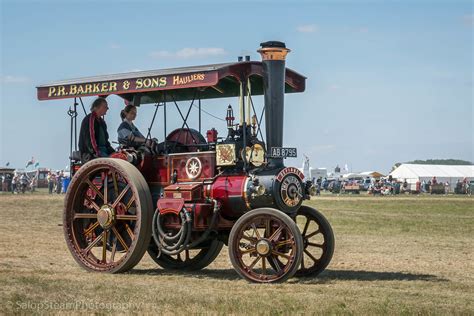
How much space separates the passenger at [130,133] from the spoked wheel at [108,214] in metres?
0.48

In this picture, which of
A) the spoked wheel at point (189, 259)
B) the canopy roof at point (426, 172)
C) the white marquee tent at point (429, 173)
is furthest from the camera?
the canopy roof at point (426, 172)

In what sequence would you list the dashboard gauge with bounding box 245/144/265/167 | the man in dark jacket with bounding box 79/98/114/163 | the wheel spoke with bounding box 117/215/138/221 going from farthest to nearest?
the man in dark jacket with bounding box 79/98/114/163, the wheel spoke with bounding box 117/215/138/221, the dashboard gauge with bounding box 245/144/265/167

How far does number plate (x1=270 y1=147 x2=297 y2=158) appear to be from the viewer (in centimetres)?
1113

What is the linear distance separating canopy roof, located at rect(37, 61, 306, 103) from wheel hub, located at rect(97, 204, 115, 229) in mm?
1621

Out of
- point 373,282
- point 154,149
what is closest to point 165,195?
point 154,149

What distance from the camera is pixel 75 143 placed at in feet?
42.1

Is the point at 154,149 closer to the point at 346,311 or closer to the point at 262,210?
the point at 262,210

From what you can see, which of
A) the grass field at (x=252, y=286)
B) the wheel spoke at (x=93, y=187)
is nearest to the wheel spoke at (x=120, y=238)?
the grass field at (x=252, y=286)

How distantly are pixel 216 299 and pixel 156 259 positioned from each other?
4.06 metres

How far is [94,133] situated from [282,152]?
289 centimetres

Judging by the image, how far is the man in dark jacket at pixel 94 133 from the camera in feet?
40.4

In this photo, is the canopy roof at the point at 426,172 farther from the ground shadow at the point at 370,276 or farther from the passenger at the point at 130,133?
the passenger at the point at 130,133

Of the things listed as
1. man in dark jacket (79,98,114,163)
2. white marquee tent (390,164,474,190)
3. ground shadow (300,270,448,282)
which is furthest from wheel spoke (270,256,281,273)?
white marquee tent (390,164,474,190)

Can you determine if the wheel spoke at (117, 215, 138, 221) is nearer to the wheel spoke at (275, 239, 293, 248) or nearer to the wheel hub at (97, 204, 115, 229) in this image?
the wheel hub at (97, 204, 115, 229)
